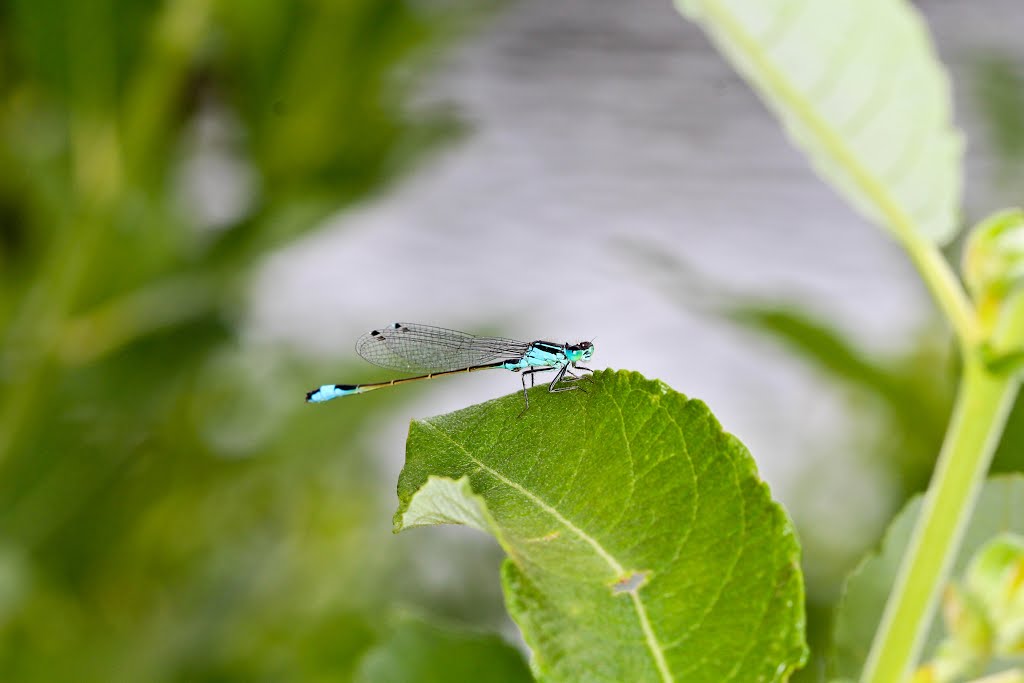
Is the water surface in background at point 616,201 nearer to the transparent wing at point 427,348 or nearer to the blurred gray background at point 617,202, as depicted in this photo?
the blurred gray background at point 617,202

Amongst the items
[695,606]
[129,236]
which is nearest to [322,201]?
[129,236]

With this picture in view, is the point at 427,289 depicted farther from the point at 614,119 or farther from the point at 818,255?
the point at 818,255

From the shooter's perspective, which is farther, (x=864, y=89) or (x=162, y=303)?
(x=162, y=303)

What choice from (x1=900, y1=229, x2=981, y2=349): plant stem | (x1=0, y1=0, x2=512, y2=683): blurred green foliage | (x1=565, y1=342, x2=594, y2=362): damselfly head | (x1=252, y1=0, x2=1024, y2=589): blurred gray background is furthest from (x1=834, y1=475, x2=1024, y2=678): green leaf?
(x1=252, y1=0, x2=1024, y2=589): blurred gray background

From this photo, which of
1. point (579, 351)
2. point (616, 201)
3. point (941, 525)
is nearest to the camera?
point (941, 525)

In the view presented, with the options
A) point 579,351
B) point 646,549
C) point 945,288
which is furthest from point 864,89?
point 579,351

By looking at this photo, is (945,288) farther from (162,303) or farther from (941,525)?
(162,303)
